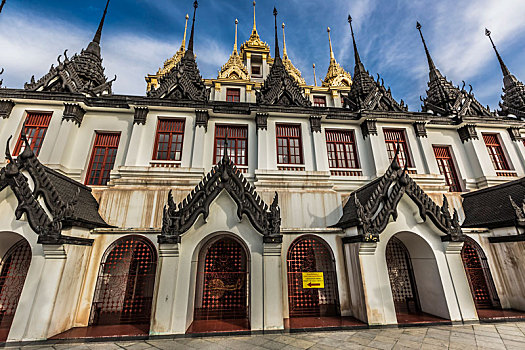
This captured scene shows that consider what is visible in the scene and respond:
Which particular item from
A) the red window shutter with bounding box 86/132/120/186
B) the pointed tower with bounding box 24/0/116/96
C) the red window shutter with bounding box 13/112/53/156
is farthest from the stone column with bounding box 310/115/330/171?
the red window shutter with bounding box 13/112/53/156

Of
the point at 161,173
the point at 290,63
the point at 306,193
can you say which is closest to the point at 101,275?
the point at 161,173

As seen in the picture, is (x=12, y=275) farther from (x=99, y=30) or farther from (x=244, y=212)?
(x=99, y=30)

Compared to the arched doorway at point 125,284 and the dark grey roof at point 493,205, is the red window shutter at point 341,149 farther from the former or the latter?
the arched doorway at point 125,284

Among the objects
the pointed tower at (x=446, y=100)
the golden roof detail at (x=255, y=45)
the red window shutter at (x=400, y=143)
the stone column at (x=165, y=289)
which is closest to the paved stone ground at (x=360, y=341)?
the stone column at (x=165, y=289)

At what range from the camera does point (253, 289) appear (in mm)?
7824

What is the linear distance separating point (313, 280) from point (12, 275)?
1169 centimetres

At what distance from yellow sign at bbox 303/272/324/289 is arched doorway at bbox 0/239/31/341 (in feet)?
35.9

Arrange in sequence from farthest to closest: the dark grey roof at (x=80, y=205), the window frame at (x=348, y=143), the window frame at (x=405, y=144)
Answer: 1. the window frame at (x=405, y=144)
2. the window frame at (x=348, y=143)
3. the dark grey roof at (x=80, y=205)

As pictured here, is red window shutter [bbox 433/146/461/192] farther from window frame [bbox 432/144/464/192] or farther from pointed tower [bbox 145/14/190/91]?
pointed tower [bbox 145/14/190/91]

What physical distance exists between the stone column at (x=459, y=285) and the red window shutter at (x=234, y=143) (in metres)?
9.51

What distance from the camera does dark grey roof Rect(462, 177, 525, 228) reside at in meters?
9.88

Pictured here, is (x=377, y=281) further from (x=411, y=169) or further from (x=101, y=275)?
(x=101, y=275)

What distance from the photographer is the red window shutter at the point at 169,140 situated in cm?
1187

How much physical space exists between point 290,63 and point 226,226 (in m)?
23.7
